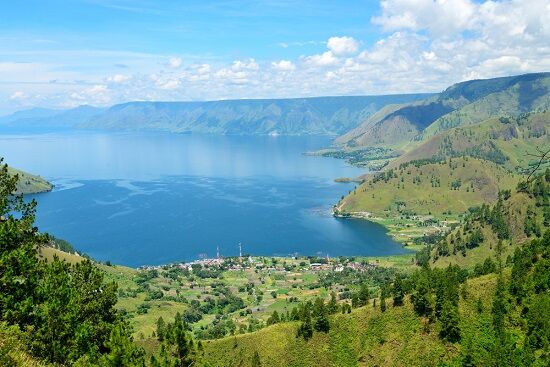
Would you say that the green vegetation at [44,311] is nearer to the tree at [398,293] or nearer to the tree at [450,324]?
the tree at [450,324]

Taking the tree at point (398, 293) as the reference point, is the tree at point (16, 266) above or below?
above

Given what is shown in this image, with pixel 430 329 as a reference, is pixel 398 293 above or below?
above

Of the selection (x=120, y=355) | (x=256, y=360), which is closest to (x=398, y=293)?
(x=256, y=360)

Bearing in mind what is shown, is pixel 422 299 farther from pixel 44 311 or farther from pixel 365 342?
pixel 44 311

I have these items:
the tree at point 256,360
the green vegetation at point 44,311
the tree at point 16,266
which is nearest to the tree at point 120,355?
the green vegetation at point 44,311

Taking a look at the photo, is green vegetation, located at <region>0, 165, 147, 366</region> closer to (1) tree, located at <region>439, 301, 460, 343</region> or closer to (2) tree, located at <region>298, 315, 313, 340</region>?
(1) tree, located at <region>439, 301, 460, 343</region>

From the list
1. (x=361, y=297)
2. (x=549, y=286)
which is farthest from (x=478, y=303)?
(x=361, y=297)

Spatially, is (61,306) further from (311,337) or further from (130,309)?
(130,309)

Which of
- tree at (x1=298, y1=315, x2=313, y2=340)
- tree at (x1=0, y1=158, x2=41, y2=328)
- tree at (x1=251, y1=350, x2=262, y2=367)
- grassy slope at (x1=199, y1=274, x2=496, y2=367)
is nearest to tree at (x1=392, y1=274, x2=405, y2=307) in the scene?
grassy slope at (x1=199, y1=274, x2=496, y2=367)
